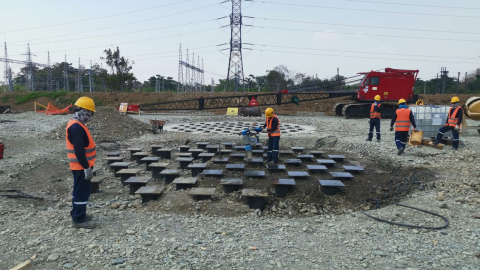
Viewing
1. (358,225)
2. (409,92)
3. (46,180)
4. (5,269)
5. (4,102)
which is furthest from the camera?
(4,102)

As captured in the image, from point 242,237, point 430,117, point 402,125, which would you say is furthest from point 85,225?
point 430,117

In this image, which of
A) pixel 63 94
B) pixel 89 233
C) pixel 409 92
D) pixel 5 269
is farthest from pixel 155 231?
pixel 63 94

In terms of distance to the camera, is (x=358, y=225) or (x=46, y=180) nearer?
(x=358, y=225)

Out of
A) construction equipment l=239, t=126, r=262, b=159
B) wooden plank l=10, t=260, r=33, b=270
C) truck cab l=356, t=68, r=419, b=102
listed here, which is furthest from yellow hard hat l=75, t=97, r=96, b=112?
truck cab l=356, t=68, r=419, b=102

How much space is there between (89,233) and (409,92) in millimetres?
17872

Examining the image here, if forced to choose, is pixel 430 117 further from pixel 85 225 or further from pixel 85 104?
pixel 85 225

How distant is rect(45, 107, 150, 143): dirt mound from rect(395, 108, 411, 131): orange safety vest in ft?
28.0

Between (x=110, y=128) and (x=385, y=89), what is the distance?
46.6 feet

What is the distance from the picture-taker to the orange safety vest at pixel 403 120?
7629 mm

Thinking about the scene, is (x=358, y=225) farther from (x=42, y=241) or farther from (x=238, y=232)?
(x=42, y=241)

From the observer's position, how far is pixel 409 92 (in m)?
16.8

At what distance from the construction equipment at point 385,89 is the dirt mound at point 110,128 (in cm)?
1163

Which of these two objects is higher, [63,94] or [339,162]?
[63,94]

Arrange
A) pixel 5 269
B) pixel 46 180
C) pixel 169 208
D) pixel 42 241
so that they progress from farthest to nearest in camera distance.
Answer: pixel 46 180, pixel 169 208, pixel 42 241, pixel 5 269
